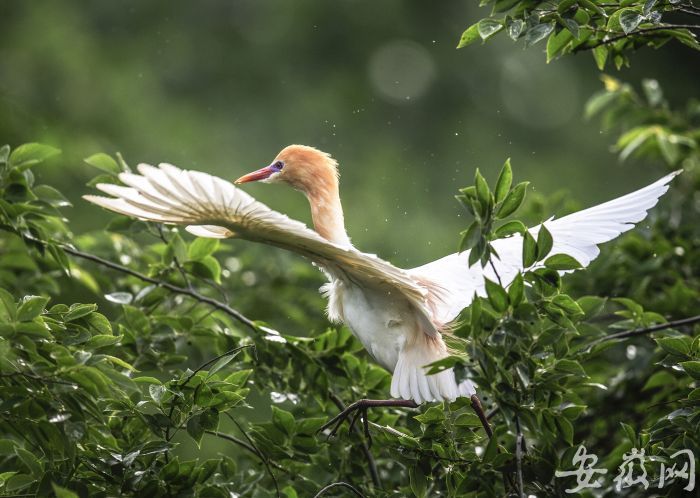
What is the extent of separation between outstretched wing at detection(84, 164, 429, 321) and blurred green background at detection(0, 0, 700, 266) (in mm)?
4207

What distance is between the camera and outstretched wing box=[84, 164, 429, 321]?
1832 mm

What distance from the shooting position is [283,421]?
2.16m

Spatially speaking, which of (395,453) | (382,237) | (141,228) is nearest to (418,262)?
(382,237)

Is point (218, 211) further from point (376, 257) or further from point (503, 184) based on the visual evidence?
point (503, 184)

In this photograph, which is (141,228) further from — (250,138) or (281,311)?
(250,138)

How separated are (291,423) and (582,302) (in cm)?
79

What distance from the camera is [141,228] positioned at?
8.55ft

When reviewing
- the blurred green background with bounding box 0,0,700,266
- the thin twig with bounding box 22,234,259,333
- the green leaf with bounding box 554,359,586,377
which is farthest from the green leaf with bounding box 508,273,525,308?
the blurred green background with bounding box 0,0,700,266

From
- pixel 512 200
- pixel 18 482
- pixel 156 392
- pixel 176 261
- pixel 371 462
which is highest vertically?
pixel 512 200

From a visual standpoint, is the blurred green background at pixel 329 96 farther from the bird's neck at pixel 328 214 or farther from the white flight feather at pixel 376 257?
the white flight feather at pixel 376 257

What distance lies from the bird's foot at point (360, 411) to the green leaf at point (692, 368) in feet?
2.64

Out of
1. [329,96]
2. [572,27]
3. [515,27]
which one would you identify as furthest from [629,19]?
[329,96]

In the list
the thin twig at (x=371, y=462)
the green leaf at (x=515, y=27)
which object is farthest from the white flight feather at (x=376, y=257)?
the green leaf at (x=515, y=27)

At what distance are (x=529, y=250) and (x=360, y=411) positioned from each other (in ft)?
2.86
